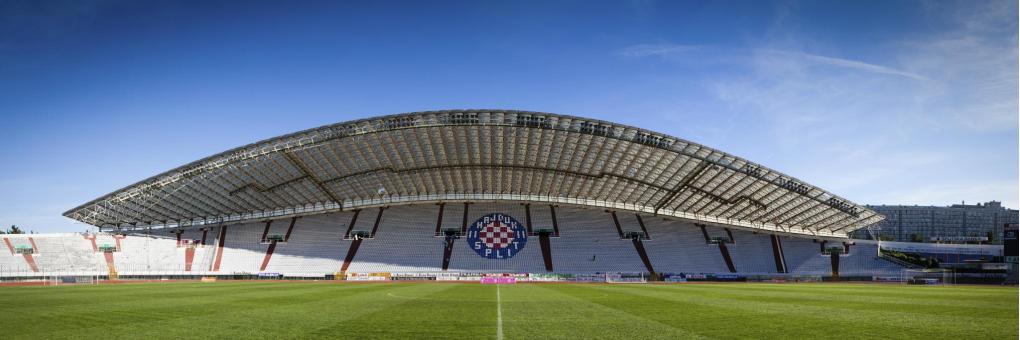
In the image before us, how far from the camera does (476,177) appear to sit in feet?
186

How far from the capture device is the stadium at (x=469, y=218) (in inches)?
1802

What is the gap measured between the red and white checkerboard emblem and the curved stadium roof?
3.44m

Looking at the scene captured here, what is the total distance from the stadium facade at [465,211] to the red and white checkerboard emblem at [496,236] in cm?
17

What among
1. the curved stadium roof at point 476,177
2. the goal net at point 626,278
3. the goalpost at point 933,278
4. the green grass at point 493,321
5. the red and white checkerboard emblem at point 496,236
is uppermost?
the curved stadium roof at point 476,177

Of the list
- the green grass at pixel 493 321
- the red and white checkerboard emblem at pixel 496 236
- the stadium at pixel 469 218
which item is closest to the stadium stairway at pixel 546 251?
the stadium at pixel 469 218

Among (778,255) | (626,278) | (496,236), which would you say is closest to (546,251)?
(496,236)

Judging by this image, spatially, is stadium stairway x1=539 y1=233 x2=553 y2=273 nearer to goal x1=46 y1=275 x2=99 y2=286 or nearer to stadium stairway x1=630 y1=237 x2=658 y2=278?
stadium stairway x1=630 y1=237 x2=658 y2=278

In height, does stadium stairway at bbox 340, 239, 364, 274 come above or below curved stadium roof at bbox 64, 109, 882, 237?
below

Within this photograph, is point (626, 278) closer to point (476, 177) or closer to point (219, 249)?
point (476, 177)

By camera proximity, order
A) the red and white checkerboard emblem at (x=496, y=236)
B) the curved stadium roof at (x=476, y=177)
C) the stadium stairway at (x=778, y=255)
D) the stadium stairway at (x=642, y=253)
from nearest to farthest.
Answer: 1. the curved stadium roof at (x=476, y=177)
2. the stadium stairway at (x=642, y=253)
3. the red and white checkerboard emblem at (x=496, y=236)
4. the stadium stairway at (x=778, y=255)

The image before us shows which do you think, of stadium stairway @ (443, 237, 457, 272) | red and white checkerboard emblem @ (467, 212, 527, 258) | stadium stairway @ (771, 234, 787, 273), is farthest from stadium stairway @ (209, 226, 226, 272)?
stadium stairway @ (771, 234, 787, 273)

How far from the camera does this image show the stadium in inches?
1802

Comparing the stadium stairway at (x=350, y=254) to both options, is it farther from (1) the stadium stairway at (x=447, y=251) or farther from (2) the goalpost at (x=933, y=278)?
(2) the goalpost at (x=933, y=278)

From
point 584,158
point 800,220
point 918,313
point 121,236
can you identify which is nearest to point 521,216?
point 584,158
